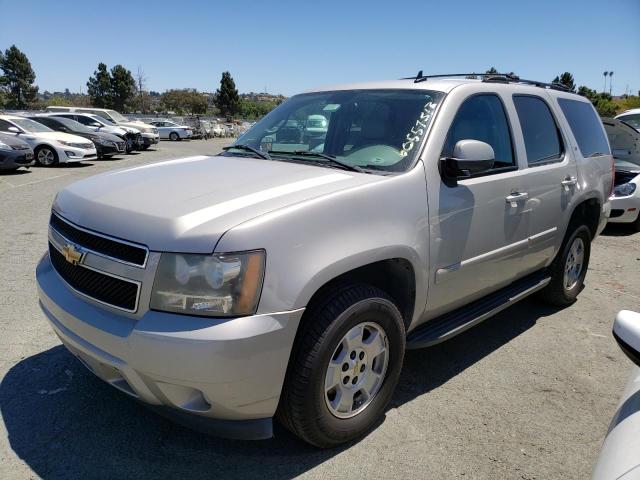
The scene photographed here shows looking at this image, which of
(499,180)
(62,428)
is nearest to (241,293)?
(62,428)

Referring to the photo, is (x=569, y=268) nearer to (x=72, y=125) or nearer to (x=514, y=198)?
Answer: (x=514, y=198)

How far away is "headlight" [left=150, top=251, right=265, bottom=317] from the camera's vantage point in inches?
81.9

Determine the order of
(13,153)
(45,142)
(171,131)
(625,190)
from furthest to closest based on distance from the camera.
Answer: (171,131)
(45,142)
(13,153)
(625,190)

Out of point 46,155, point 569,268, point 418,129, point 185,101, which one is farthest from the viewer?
point 185,101

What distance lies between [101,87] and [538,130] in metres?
67.9

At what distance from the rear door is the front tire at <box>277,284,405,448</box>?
5.55 feet

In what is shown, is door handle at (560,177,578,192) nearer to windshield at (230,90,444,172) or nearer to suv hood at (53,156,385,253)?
windshield at (230,90,444,172)

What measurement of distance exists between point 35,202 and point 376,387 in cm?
866

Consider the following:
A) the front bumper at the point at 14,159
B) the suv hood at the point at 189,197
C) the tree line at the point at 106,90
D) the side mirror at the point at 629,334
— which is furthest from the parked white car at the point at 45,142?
the tree line at the point at 106,90

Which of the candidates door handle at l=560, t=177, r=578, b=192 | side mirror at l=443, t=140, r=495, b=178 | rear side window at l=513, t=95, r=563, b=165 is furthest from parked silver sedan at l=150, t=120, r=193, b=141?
side mirror at l=443, t=140, r=495, b=178

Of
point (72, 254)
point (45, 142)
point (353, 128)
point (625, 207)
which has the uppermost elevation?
point (353, 128)

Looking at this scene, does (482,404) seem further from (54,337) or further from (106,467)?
(54,337)

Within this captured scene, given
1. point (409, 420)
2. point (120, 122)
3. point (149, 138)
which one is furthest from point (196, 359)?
point (120, 122)

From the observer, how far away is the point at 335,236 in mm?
2361
